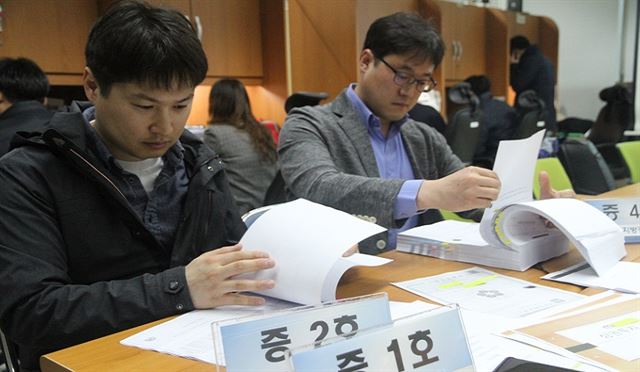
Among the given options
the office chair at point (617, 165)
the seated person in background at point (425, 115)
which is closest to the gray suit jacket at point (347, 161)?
the seated person in background at point (425, 115)

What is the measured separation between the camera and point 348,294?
3.61ft

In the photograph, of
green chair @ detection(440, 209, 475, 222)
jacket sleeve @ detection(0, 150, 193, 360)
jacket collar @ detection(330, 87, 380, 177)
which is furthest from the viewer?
green chair @ detection(440, 209, 475, 222)

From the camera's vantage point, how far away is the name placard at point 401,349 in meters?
0.59

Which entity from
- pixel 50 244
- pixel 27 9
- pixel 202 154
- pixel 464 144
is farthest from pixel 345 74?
pixel 50 244

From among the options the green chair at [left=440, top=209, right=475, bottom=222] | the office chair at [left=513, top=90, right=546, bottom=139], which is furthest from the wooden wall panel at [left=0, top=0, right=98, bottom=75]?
the office chair at [left=513, top=90, right=546, bottom=139]

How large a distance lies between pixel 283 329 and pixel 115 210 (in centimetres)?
58

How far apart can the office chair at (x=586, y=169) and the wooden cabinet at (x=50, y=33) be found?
2.69m

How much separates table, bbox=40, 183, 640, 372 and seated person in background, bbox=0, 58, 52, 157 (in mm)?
1943

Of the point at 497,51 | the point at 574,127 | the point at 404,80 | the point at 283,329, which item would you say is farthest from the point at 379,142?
the point at 574,127

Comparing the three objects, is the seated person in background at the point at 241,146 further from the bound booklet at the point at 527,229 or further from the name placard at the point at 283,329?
the name placard at the point at 283,329

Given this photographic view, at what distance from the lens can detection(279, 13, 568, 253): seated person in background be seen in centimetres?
142

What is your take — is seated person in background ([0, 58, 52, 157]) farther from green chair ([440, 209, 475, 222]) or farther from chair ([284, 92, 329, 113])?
green chair ([440, 209, 475, 222])

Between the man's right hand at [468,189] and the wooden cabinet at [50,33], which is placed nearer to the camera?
the man's right hand at [468,189]

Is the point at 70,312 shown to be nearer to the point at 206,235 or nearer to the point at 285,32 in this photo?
the point at 206,235
